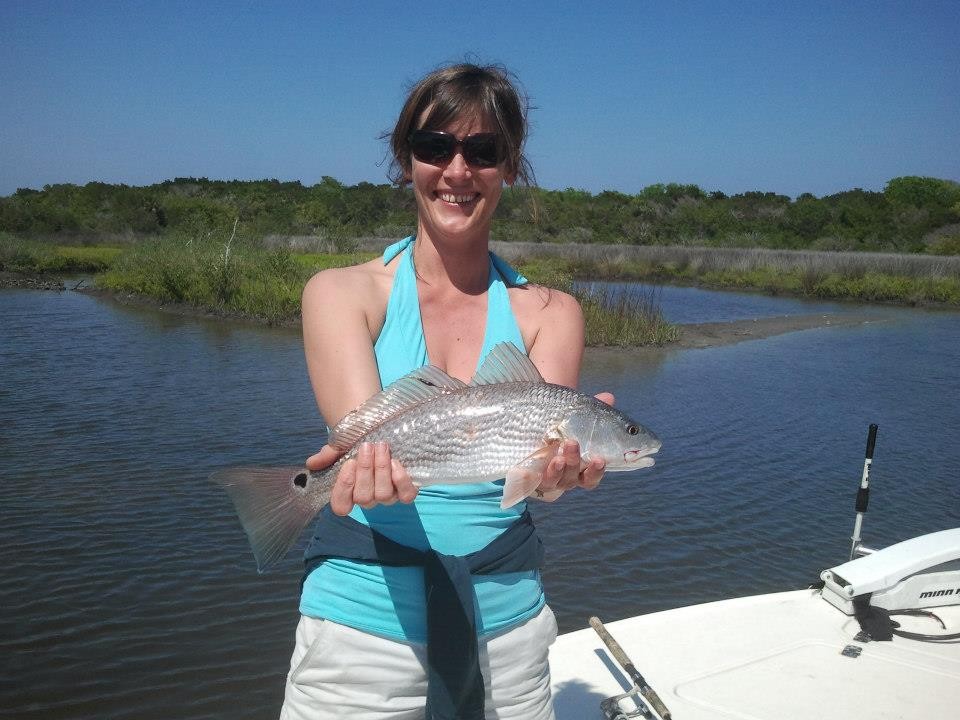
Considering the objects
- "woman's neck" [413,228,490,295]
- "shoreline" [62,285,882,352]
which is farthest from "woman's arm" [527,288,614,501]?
"shoreline" [62,285,882,352]

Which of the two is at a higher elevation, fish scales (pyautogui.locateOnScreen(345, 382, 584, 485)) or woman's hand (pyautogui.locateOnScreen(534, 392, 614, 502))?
fish scales (pyautogui.locateOnScreen(345, 382, 584, 485))

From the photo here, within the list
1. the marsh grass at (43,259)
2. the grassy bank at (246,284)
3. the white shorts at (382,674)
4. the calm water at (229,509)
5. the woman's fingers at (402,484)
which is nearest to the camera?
the woman's fingers at (402,484)

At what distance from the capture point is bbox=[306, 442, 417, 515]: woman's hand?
2.16m

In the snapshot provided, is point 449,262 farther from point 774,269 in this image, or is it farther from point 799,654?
point 774,269

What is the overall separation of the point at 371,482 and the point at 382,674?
0.60 m

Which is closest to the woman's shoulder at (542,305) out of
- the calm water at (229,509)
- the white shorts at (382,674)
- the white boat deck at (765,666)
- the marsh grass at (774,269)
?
the white shorts at (382,674)

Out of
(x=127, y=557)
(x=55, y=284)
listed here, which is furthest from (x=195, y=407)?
(x=55, y=284)

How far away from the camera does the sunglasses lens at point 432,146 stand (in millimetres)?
2566

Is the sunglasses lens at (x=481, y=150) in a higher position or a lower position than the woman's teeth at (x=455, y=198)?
higher

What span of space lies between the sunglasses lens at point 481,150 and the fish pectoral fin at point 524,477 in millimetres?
946

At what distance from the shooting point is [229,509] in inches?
390

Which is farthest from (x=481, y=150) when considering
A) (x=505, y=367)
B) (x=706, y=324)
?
(x=706, y=324)

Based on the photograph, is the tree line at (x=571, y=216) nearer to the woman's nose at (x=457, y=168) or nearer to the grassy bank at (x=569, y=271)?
the grassy bank at (x=569, y=271)

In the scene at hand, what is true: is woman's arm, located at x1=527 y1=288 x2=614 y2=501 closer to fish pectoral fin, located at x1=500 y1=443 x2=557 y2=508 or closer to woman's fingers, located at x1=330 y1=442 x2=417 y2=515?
fish pectoral fin, located at x1=500 y1=443 x2=557 y2=508
